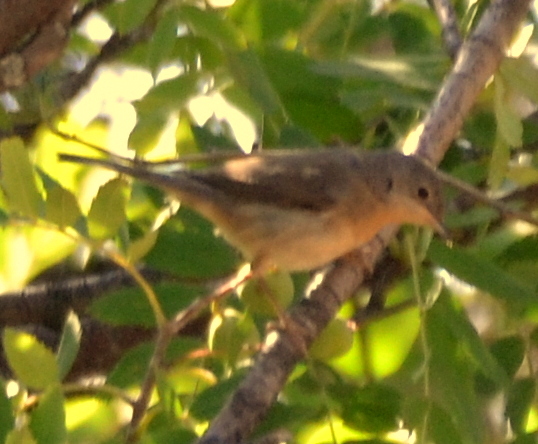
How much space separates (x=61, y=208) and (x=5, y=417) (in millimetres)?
206

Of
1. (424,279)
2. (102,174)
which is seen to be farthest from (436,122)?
(102,174)

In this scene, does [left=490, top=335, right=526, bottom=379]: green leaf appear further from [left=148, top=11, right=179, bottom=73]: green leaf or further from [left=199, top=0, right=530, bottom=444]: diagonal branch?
[left=148, top=11, right=179, bottom=73]: green leaf

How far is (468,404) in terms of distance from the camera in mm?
849

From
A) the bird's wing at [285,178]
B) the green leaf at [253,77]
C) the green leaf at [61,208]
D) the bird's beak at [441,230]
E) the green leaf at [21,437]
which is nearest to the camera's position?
the green leaf at [21,437]

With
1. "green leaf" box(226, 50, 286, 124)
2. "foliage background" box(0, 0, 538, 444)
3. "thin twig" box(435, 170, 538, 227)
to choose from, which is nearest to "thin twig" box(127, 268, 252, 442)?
"foliage background" box(0, 0, 538, 444)

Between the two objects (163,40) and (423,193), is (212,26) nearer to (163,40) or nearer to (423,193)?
(163,40)

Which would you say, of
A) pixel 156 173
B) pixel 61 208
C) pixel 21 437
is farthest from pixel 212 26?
pixel 21 437

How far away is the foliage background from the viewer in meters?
0.81

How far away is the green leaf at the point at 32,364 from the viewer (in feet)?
2.43

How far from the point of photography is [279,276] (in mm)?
1007

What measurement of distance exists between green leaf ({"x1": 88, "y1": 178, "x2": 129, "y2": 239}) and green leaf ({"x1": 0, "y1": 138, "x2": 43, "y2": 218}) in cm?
6

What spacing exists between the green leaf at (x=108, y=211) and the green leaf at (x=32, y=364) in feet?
0.43

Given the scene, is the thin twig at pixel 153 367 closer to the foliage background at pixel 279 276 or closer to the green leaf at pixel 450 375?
the foliage background at pixel 279 276

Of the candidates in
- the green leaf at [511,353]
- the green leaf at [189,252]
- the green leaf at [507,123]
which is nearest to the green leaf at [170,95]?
the green leaf at [189,252]
